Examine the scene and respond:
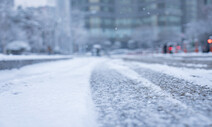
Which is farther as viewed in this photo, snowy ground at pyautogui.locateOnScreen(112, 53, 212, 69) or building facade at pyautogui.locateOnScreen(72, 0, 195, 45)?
building facade at pyautogui.locateOnScreen(72, 0, 195, 45)

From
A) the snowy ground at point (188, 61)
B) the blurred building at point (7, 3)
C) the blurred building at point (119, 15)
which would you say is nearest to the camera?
the snowy ground at point (188, 61)

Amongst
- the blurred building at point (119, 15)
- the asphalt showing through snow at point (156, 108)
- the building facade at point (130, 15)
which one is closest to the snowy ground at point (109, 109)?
the asphalt showing through snow at point (156, 108)

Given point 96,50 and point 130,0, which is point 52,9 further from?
point 130,0

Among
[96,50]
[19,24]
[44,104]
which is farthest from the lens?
[96,50]

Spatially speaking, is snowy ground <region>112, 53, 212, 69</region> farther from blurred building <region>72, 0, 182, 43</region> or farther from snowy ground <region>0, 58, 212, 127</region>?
blurred building <region>72, 0, 182, 43</region>

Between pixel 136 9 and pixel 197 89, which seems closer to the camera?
pixel 197 89

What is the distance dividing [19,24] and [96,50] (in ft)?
48.4

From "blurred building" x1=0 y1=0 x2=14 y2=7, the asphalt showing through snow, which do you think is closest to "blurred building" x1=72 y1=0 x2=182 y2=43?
"blurred building" x1=0 y1=0 x2=14 y2=7

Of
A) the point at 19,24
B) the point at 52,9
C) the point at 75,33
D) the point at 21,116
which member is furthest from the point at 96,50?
the point at 21,116

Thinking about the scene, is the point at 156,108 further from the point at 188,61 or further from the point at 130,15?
the point at 130,15

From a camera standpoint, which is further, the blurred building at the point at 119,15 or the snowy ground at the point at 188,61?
the blurred building at the point at 119,15

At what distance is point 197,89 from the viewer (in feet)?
10.7

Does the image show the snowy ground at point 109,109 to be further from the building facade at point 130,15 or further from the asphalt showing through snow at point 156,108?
the building facade at point 130,15

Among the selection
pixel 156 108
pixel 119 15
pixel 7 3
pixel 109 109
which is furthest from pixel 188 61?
pixel 119 15
